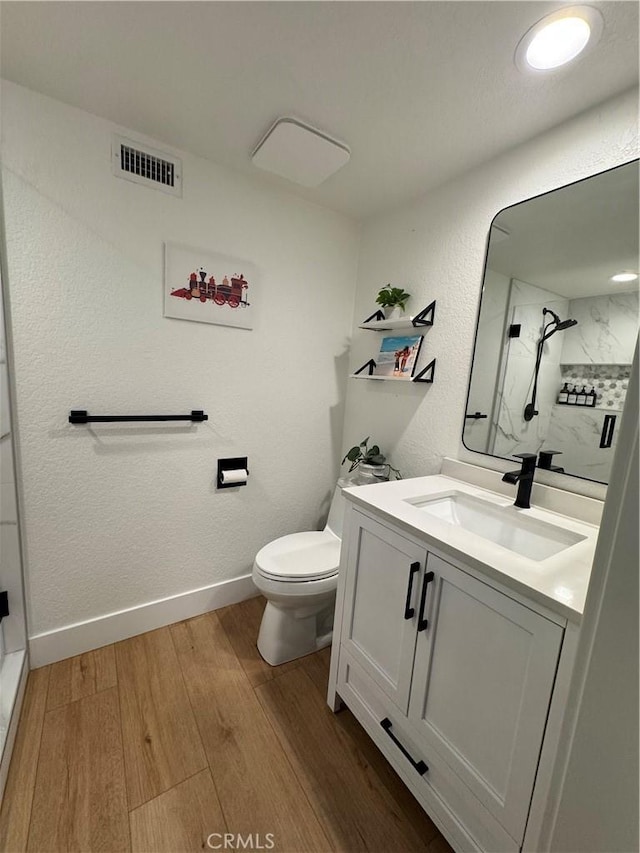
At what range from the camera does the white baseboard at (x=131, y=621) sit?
4.92ft

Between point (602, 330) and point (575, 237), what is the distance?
0.35 metres

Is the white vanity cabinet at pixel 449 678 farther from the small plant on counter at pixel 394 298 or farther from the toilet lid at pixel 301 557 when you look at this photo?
the small plant on counter at pixel 394 298

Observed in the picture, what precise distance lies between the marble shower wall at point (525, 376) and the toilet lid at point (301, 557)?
2.88 feet

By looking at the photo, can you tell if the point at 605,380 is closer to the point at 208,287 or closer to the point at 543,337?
the point at 543,337

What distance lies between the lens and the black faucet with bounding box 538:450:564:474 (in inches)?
48.4

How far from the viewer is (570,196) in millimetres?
1205

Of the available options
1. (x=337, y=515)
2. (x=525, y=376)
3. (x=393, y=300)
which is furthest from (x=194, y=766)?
(x=393, y=300)

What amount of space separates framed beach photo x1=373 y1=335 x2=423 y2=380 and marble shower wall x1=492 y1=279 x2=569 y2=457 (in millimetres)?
428

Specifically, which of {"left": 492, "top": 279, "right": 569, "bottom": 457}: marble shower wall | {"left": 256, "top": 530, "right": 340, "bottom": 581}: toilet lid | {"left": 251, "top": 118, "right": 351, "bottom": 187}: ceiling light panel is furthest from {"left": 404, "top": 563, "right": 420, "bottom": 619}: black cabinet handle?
{"left": 251, "top": 118, "right": 351, "bottom": 187}: ceiling light panel

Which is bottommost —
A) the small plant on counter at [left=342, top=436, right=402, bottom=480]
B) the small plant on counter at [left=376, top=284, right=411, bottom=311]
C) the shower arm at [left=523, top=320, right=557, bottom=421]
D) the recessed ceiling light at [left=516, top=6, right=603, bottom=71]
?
the small plant on counter at [left=342, top=436, right=402, bottom=480]

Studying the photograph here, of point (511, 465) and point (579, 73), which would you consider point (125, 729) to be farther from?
point (579, 73)

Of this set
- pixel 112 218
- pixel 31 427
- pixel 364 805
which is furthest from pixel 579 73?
pixel 364 805

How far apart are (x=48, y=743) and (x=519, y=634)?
5.15ft

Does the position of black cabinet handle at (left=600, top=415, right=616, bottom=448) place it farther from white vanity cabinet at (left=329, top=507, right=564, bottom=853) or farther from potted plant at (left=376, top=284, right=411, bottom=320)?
potted plant at (left=376, top=284, right=411, bottom=320)
